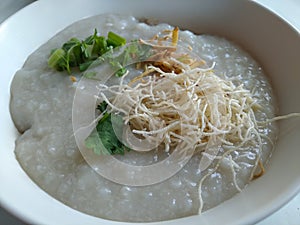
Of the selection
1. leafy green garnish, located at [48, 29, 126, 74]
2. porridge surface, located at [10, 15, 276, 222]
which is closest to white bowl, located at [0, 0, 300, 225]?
porridge surface, located at [10, 15, 276, 222]

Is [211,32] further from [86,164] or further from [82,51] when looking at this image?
[86,164]

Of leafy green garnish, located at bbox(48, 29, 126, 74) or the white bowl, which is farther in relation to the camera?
leafy green garnish, located at bbox(48, 29, 126, 74)

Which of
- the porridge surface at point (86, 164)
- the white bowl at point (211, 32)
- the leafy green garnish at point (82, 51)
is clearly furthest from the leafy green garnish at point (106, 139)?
the leafy green garnish at point (82, 51)

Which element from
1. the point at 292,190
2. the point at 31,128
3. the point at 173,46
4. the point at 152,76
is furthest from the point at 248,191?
the point at 31,128

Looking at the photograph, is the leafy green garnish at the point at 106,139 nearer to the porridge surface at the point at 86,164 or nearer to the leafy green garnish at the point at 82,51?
the porridge surface at the point at 86,164

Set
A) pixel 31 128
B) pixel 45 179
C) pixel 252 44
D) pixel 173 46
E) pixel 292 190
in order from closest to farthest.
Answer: pixel 292 190
pixel 45 179
pixel 31 128
pixel 173 46
pixel 252 44

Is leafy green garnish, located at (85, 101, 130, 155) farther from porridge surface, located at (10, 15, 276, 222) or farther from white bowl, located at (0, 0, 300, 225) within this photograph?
white bowl, located at (0, 0, 300, 225)

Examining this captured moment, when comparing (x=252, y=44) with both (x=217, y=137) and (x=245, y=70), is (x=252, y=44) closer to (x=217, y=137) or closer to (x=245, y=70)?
(x=245, y=70)
